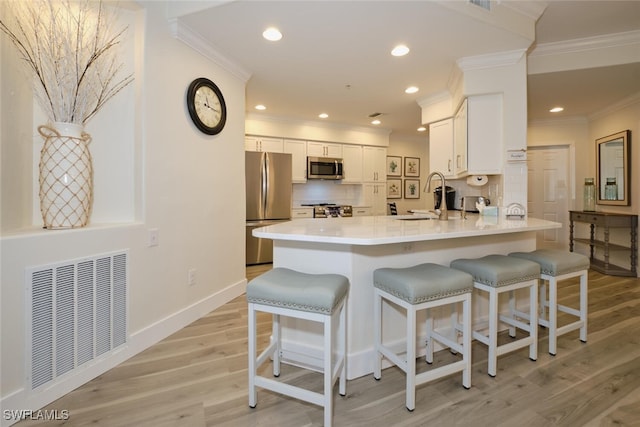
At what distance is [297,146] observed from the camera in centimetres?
531

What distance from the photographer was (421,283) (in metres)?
1.52

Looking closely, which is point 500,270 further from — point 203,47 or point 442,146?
point 203,47

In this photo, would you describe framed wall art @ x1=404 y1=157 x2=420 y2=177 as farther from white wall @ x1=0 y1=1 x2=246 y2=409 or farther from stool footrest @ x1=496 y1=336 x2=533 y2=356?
stool footrest @ x1=496 y1=336 x2=533 y2=356

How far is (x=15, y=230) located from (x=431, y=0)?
2.88 meters

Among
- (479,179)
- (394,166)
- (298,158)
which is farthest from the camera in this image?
(394,166)

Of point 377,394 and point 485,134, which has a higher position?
point 485,134

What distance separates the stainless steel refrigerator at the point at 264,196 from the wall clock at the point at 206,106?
170 centimetres

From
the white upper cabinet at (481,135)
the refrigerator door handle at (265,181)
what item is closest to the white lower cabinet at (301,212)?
the refrigerator door handle at (265,181)

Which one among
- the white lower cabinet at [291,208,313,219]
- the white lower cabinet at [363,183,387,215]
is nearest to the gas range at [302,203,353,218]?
the white lower cabinet at [291,208,313,219]

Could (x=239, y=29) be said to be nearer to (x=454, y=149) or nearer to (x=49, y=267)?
(x=49, y=267)

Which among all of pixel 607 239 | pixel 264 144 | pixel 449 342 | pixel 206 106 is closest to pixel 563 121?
pixel 607 239

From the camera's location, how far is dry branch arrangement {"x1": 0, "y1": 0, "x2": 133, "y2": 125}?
171cm

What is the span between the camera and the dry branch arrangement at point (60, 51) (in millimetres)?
1713

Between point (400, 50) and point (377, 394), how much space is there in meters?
2.71
